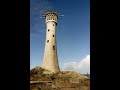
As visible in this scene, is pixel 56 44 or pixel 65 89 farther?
pixel 56 44
